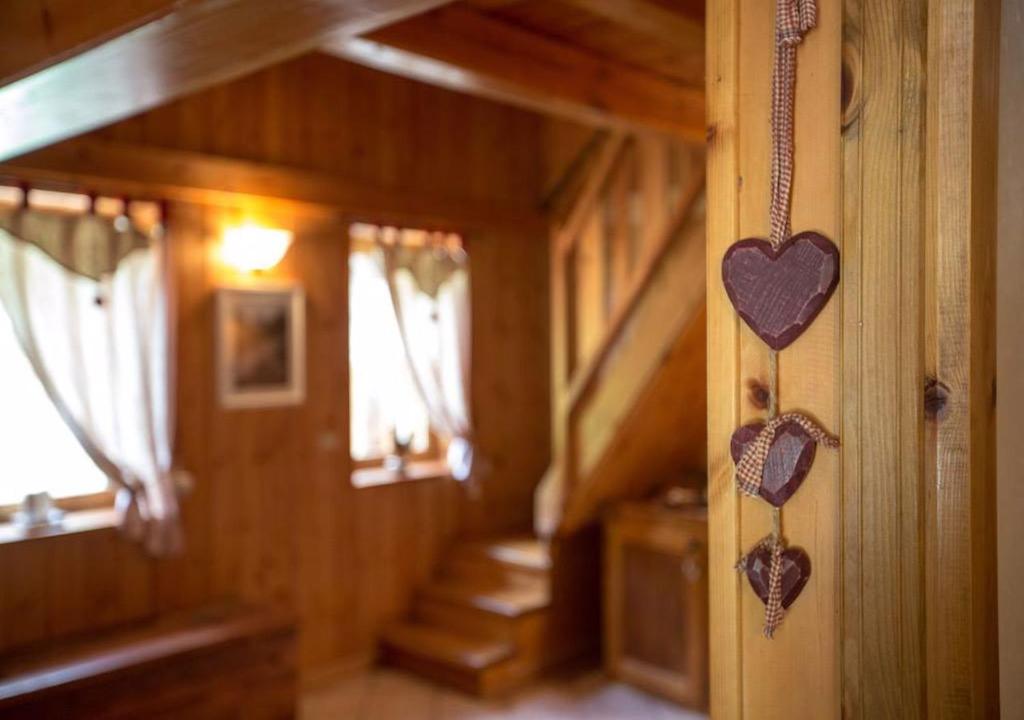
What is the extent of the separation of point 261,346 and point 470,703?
2.00 meters

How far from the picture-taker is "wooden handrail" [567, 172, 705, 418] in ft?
12.9

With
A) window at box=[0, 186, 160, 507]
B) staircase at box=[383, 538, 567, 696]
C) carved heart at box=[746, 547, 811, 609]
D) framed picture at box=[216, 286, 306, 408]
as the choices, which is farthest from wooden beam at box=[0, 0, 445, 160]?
staircase at box=[383, 538, 567, 696]

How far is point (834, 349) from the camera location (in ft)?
3.22

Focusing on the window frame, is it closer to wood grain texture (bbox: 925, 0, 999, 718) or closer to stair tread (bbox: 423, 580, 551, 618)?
stair tread (bbox: 423, 580, 551, 618)

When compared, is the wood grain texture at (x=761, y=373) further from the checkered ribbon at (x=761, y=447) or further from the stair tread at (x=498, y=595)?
the stair tread at (x=498, y=595)

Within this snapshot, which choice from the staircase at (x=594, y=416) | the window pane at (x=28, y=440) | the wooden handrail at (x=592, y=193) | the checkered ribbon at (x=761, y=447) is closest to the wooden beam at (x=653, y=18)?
the staircase at (x=594, y=416)

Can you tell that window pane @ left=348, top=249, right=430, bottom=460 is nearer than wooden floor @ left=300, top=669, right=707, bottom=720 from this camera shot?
No

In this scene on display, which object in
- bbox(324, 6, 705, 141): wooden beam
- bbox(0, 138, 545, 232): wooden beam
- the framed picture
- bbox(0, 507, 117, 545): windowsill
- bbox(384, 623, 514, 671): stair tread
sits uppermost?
bbox(324, 6, 705, 141): wooden beam

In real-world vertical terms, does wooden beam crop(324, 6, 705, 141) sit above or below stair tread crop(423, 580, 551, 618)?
above

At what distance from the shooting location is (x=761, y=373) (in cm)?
103

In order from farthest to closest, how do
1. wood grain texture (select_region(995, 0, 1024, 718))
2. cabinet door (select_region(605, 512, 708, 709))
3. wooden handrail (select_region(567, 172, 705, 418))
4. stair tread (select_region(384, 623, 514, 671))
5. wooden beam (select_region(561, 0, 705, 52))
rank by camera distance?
stair tread (select_region(384, 623, 514, 671)) < cabinet door (select_region(605, 512, 708, 709)) < wooden handrail (select_region(567, 172, 705, 418)) < wooden beam (select_region(561, 0, 705, 52)) < wood grain texture (select_region(995, 0, 1024, 718))

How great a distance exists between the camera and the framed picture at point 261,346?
14.0 ft

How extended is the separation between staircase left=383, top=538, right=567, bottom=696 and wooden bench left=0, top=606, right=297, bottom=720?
901 millimetres

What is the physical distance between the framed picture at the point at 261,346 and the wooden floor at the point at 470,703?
4.83 feet
